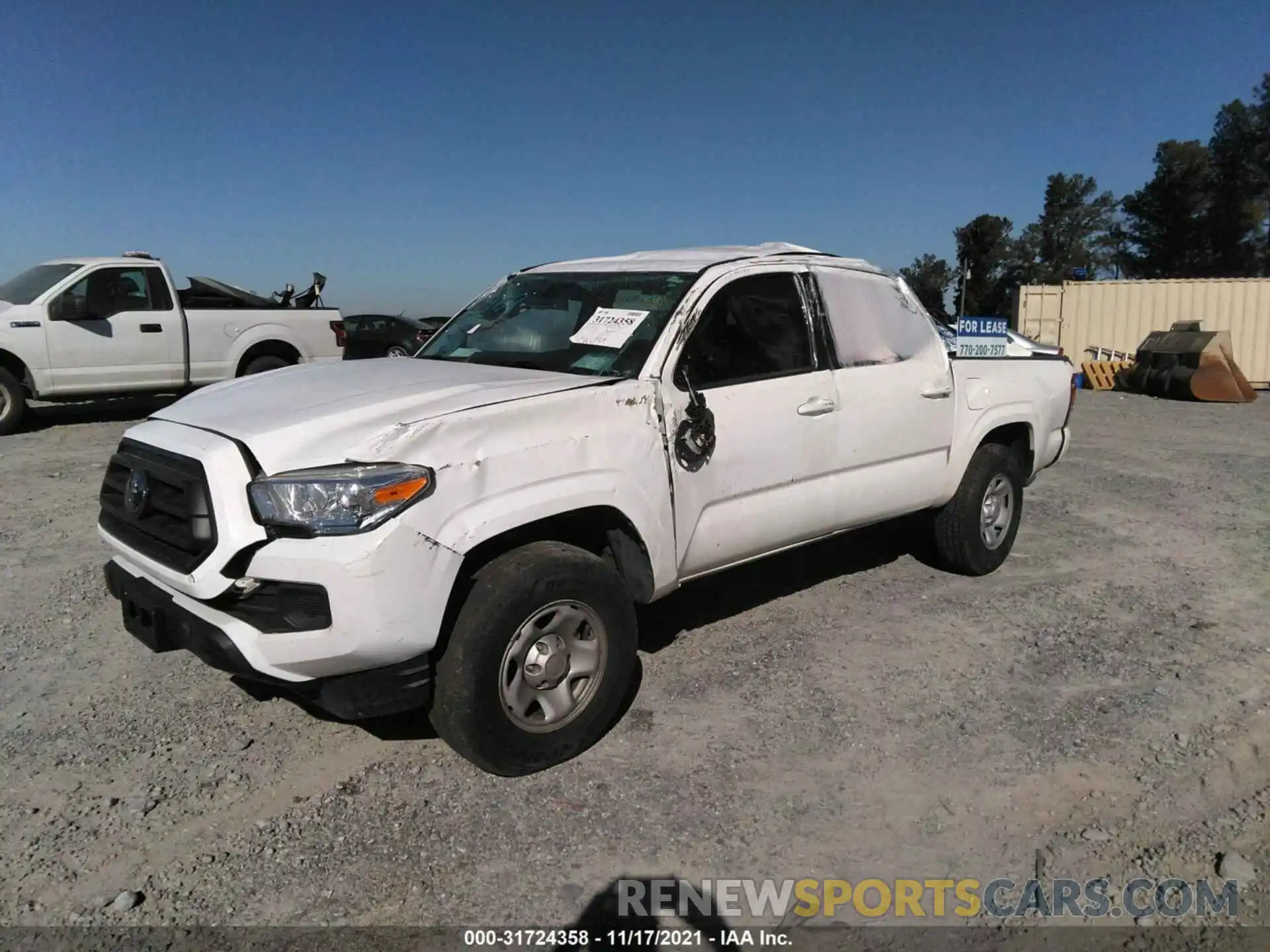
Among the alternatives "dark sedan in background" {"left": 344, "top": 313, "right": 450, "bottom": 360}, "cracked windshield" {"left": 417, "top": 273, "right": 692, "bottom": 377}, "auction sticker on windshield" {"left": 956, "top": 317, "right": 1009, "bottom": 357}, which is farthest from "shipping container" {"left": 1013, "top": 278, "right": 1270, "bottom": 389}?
"cracked windshield" {"left": 417, "top": 273, "right": 692, "bottom": 377}

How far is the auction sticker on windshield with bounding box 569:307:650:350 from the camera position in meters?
3.92

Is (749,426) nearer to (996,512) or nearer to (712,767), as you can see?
(712,767)

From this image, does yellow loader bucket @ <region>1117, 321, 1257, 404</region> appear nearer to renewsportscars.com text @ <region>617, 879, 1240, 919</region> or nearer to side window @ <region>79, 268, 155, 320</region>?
renewsportscars.com text @ <region>617, 879, 1240, 919</region>

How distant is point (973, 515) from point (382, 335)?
1622 cm

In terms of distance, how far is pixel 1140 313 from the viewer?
2053cm

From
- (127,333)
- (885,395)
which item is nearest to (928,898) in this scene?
(885,395)

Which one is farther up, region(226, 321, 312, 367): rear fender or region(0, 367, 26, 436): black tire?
region(226, 321, 312, 367): rear fender

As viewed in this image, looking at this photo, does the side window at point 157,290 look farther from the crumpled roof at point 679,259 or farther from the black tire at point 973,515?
the black tire at point 973,515

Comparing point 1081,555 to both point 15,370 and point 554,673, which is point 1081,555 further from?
point 15,370

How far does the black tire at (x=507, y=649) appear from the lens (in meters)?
3.07

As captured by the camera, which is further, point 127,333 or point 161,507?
point 127,333

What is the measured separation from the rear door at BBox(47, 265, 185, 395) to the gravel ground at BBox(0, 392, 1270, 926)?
20.3ft

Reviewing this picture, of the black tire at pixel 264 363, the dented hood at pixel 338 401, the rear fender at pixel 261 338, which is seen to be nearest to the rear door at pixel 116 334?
the rear fender at pixel 261 338

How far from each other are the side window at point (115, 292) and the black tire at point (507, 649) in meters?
9.90
